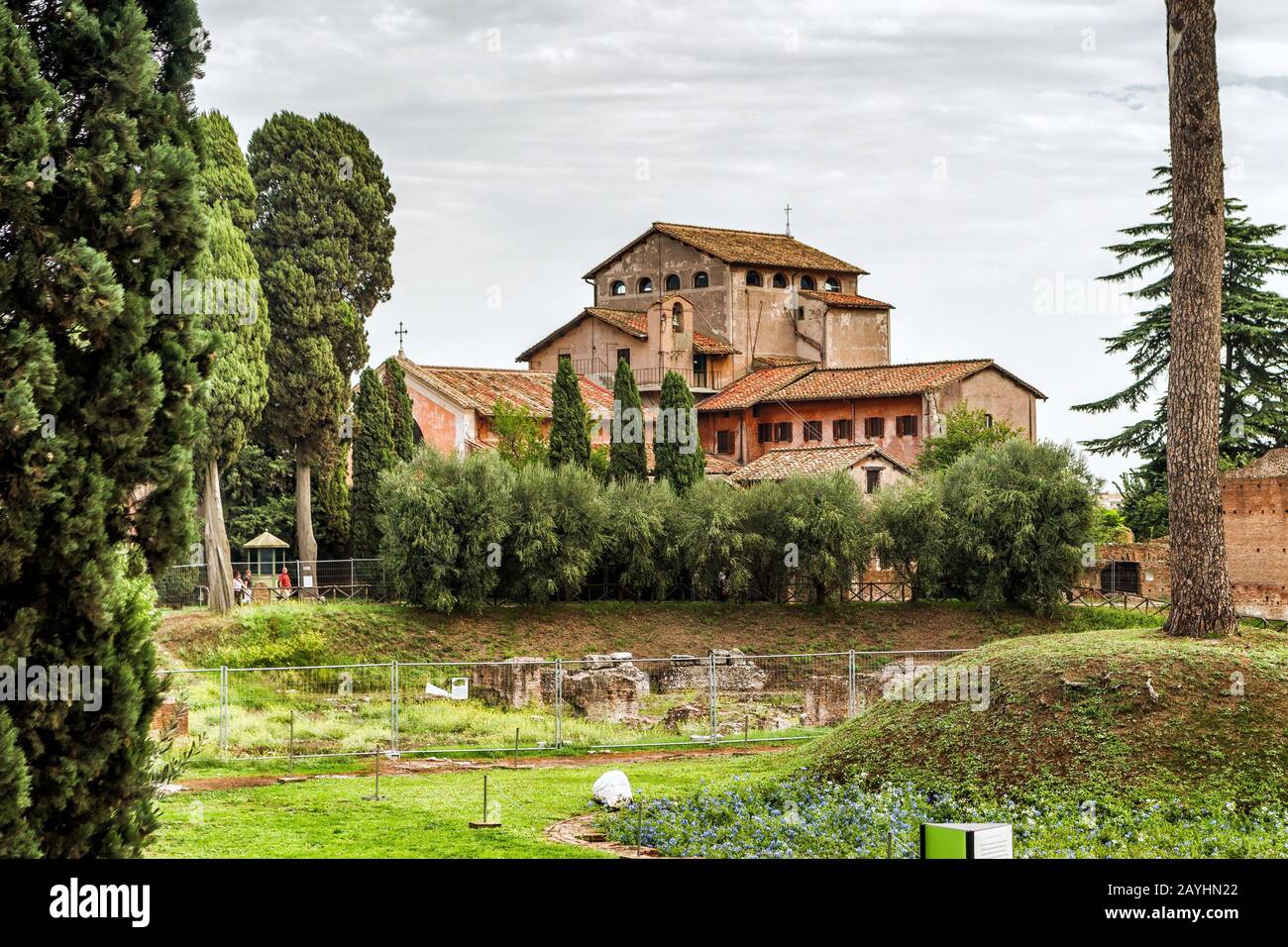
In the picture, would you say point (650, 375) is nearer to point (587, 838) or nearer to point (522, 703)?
point (522, 703)

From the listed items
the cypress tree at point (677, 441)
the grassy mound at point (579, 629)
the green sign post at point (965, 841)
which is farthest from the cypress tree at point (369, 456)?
the green sign post at point (965, 841)

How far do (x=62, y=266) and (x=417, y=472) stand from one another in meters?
30.6

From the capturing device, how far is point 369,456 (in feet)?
140

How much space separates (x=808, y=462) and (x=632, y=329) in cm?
1582

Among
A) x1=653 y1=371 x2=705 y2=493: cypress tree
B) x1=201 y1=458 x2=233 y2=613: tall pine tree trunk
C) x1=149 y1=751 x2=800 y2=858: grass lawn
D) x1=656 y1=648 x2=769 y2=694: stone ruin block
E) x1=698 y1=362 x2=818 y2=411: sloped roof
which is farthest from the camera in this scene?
x1=698 y1=362 x2=818 y2=411: sloped roof

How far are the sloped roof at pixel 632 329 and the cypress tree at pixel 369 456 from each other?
21.0 metres

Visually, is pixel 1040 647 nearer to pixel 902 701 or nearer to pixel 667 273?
pixel 902 701

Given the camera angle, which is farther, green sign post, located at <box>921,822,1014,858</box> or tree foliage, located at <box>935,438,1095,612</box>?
tree foliage, located at <box>935,438,1095,612</box>

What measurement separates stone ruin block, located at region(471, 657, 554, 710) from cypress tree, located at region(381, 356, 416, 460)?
12.6 m

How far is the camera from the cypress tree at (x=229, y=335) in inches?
1319

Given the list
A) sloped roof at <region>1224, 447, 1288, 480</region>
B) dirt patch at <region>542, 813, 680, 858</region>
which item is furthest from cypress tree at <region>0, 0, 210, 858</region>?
sloped roof at <region>1224, 447, 1288, 480</region>

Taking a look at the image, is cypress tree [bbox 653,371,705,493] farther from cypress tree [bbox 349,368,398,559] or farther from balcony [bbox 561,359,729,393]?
balcony [bbox 561,359,729,393]

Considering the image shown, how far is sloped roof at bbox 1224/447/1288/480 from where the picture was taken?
41.0m
